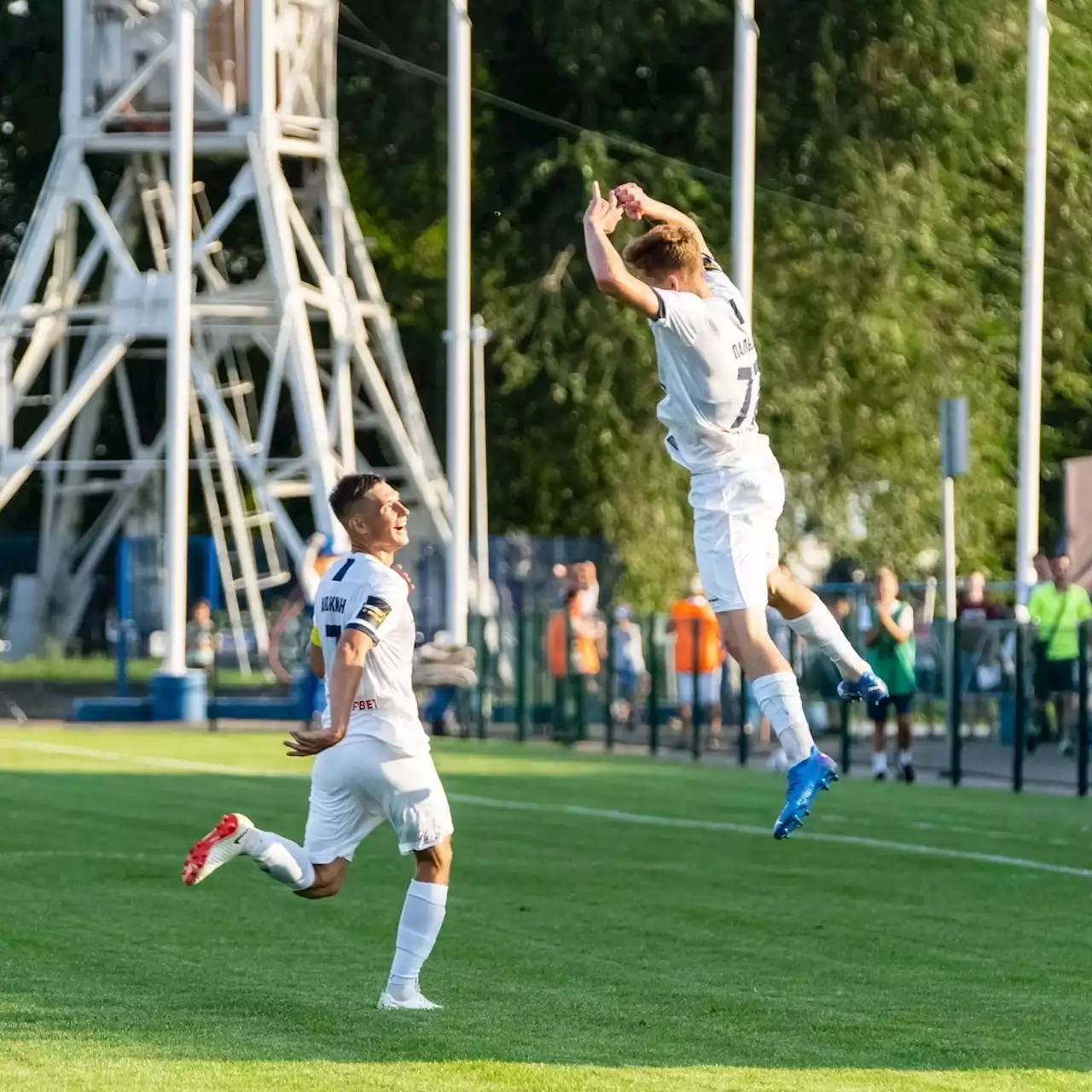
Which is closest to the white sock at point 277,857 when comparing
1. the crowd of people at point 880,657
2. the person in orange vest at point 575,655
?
the crowd of people at point 880,657

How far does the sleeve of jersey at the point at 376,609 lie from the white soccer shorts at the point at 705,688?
61.7 ft

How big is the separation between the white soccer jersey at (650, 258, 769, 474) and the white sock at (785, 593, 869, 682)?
32.7 inches

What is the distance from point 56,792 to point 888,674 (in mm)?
8316

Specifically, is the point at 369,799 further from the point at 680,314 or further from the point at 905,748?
the point at 905,748

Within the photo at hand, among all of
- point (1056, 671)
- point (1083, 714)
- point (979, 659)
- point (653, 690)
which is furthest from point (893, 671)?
point (653, 690)

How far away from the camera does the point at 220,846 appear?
949 centimetres

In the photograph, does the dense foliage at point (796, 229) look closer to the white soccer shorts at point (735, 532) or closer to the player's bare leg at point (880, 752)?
the player's bare leg at point (880, 752)

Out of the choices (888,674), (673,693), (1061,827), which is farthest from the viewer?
(673,693)

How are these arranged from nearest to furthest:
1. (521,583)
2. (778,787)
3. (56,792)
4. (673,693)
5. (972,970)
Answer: (972,970) < (56,792) < (778,787) < (673,693) < (521,583)

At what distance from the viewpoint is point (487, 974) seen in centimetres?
1090

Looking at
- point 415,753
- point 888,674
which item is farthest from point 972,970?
point 888,674

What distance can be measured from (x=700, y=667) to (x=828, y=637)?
17158 millimetres

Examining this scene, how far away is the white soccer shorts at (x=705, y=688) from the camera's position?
92.8 ft

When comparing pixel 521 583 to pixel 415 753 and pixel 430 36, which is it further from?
pixel 415 753
